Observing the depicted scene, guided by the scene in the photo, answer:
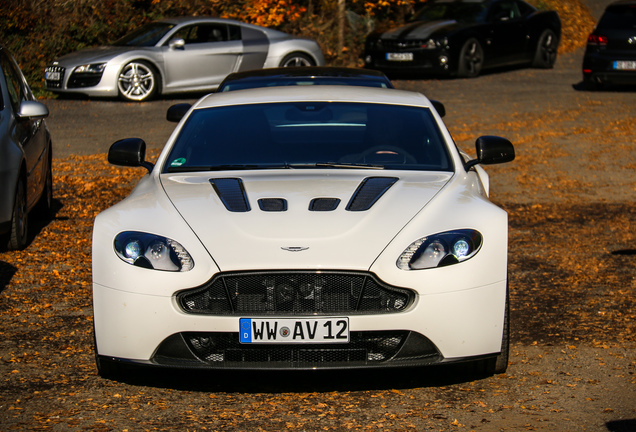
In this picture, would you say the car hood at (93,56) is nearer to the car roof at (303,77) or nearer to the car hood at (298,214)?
the car roof at (303,77)

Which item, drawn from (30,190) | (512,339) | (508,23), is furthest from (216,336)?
(508,23)

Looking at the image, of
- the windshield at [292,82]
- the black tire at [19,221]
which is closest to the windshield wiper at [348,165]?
the windshield at [292,82]

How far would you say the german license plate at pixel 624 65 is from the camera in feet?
63.7

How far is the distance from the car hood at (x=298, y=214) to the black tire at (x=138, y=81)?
1299 cm

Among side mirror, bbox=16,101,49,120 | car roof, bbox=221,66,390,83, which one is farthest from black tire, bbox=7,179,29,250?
car roof, bbox=221,66,390,83

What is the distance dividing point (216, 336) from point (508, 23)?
61.1 feet

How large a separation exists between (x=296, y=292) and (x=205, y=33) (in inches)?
609

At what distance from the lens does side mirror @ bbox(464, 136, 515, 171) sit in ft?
20.6

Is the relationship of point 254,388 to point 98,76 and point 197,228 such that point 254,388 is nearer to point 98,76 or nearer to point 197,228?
point 197,228

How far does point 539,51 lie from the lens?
23344 millimetres

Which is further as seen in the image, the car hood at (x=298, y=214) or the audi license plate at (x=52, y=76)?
the audi license plate at (x=52, y=76)

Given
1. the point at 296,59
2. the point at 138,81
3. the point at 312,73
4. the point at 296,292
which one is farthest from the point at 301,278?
the point at 296,59

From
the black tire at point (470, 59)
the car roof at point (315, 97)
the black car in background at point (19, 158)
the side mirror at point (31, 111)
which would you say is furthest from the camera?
the black tire at point (470, 59)

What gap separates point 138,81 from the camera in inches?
733
